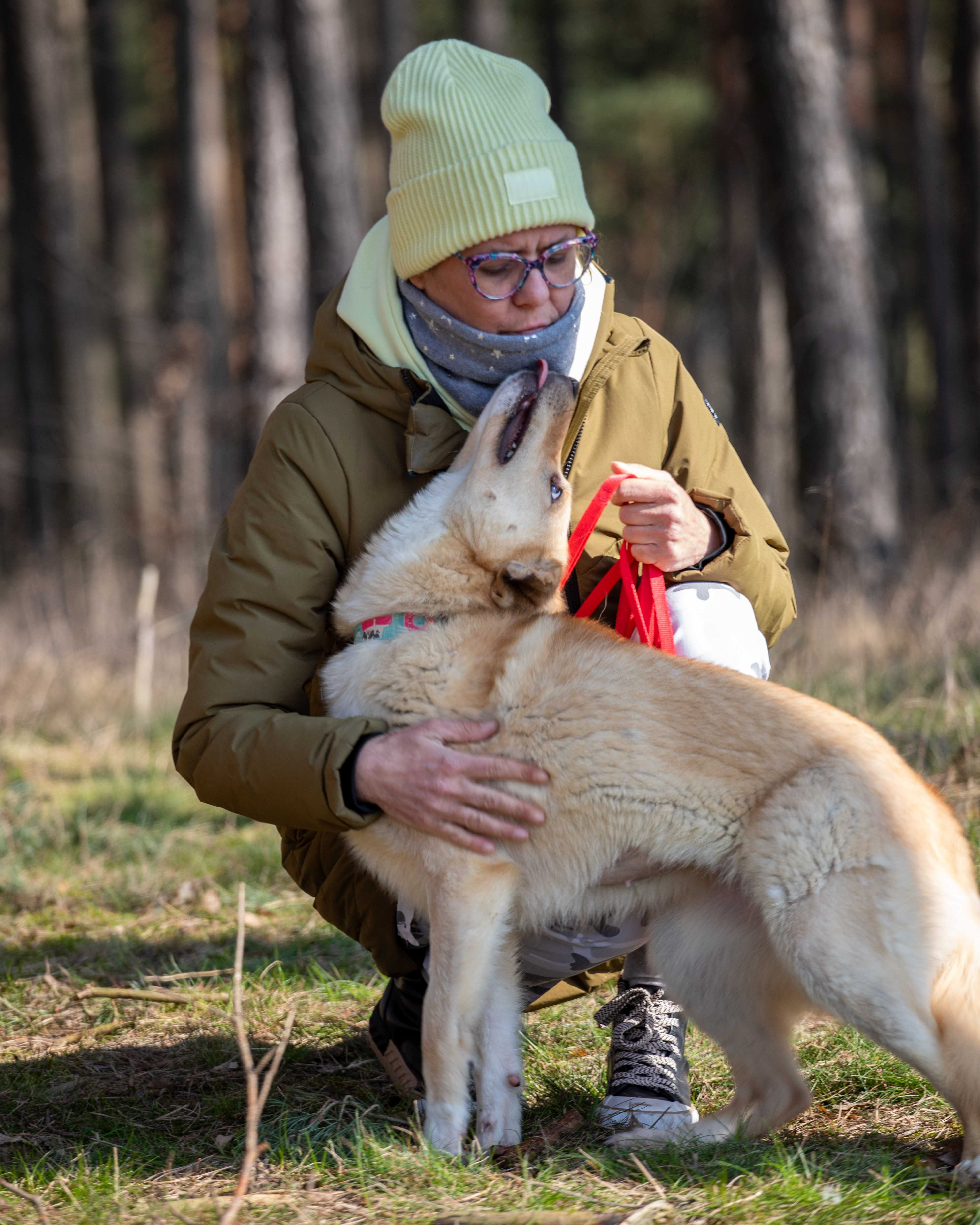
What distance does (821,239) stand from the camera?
7516 mm

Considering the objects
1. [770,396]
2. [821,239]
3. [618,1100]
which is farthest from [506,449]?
[770,396]

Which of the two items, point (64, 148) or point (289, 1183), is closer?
point (289, 1183)

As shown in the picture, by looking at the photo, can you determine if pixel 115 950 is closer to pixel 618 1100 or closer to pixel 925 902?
pixel 618 1100

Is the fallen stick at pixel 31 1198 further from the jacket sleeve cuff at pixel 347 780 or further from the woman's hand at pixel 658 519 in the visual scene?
the woman's hand at pixel 658 519

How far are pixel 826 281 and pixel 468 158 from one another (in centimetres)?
555

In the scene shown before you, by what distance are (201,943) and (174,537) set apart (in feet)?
26.3

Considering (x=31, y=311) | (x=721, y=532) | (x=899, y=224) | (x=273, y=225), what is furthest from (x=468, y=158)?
(x=899, y=224)

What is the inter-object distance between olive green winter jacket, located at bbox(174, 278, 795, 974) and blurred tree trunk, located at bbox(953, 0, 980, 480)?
9.80 meters

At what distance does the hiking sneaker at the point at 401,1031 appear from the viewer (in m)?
2.68

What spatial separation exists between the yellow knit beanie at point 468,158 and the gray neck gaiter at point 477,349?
0.45 feet

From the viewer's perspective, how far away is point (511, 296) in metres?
2.65

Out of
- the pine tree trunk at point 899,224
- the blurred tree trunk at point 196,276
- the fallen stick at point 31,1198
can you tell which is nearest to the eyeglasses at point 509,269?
the fallen stick at point 31,1198

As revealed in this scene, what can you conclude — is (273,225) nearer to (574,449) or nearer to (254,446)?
(254,446)

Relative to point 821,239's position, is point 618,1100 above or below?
below
